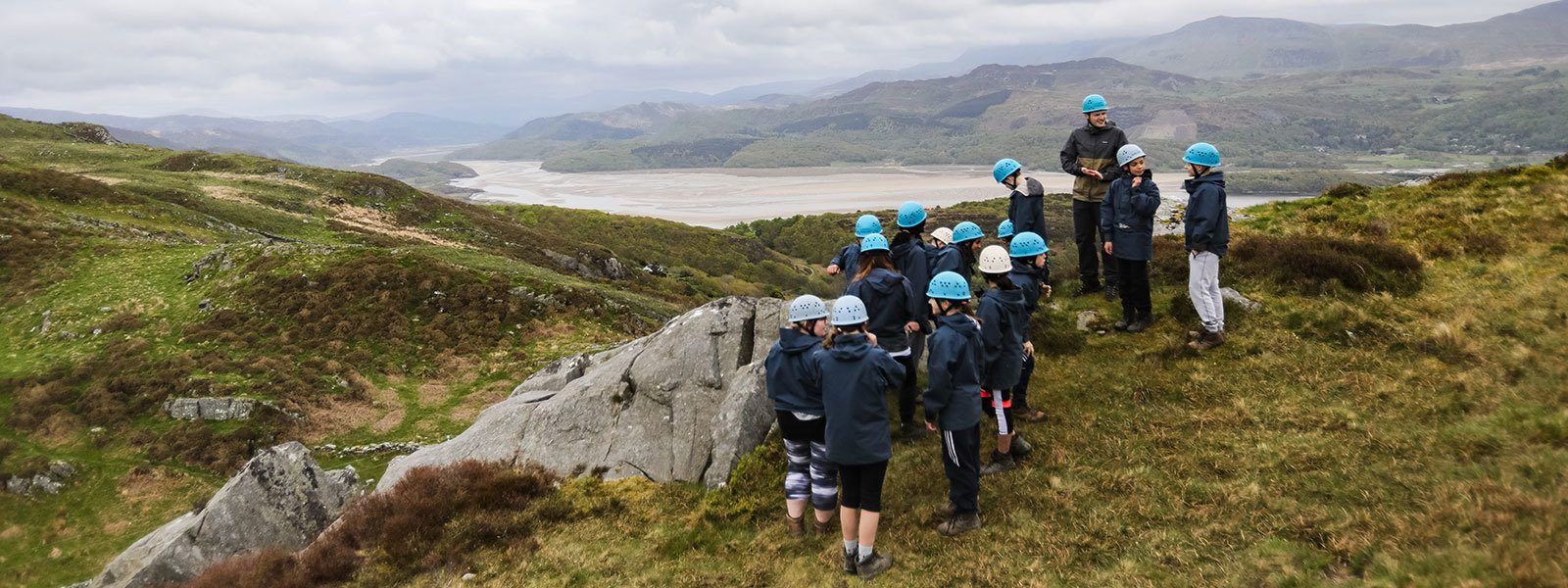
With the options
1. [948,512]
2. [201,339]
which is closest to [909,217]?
[948,512]

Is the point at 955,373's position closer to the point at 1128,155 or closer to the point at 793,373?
the point at 793,373

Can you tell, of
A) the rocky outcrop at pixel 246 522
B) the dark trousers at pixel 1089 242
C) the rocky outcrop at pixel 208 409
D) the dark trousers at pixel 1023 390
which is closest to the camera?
the dark trousers at pixel 1023 390

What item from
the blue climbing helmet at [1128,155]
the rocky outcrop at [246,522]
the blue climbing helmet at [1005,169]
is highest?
the blue climbing helmet at [1128,155]

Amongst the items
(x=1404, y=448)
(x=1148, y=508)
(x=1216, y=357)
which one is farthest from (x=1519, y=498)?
(x=1216, y=357)

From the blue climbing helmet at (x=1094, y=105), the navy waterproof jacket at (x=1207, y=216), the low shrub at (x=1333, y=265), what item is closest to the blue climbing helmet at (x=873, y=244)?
the navy waterproof jacket at (x=1207, y=216)

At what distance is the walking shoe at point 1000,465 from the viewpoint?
987cm

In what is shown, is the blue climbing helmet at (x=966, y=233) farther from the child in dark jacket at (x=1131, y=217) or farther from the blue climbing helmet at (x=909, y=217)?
the child in dark jacket at (x=1131, y=217)

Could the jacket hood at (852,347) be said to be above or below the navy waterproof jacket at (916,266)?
below

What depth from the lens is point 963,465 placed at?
8.34 metres

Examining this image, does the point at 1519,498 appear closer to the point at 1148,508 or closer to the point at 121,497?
the point at 1148,508

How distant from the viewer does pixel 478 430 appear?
1476cm

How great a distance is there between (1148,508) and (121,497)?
24631 mm

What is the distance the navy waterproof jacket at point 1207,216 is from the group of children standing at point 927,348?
20 mm

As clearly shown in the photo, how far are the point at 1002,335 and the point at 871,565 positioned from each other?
351 centimetres
